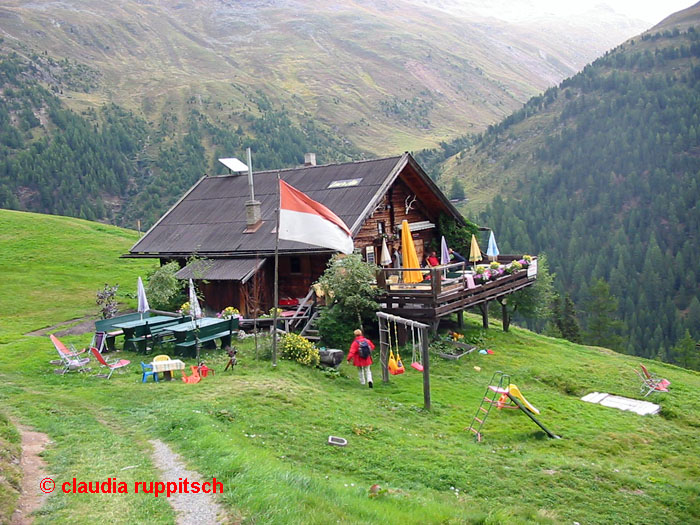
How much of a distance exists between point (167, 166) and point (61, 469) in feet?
427

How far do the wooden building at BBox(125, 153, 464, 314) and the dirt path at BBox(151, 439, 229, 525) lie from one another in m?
13.0

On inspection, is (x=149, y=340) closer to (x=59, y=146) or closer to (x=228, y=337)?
(x=228, y=337)

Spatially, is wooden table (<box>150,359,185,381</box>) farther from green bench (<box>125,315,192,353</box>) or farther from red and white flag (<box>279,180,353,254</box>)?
red and white flag (<box>279,180,353,254</box>)

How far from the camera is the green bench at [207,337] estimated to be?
672 inches

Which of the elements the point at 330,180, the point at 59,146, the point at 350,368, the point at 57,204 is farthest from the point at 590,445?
the point at 59,146

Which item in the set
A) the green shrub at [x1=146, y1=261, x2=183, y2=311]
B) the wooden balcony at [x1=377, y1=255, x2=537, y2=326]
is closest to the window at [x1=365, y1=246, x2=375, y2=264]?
the wooden balcony at [x1=377, y1=255, x2=537, y2=326]

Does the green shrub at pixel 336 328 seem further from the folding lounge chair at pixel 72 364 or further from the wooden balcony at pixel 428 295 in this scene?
the folding lounge chair at pixel 72 364

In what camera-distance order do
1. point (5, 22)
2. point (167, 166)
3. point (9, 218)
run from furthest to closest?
point (5, 22) → point (167, 166) → point (9, 218)

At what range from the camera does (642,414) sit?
1573cm

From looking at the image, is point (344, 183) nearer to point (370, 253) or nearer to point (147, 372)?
point (370, 253)

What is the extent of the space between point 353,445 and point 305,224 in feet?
18.8

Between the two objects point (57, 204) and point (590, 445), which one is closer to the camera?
point (590, 445)

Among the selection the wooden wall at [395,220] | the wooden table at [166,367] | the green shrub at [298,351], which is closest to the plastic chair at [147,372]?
the wooden table at [166,367]

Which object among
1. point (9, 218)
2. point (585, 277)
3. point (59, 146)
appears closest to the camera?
point (9, 218)
